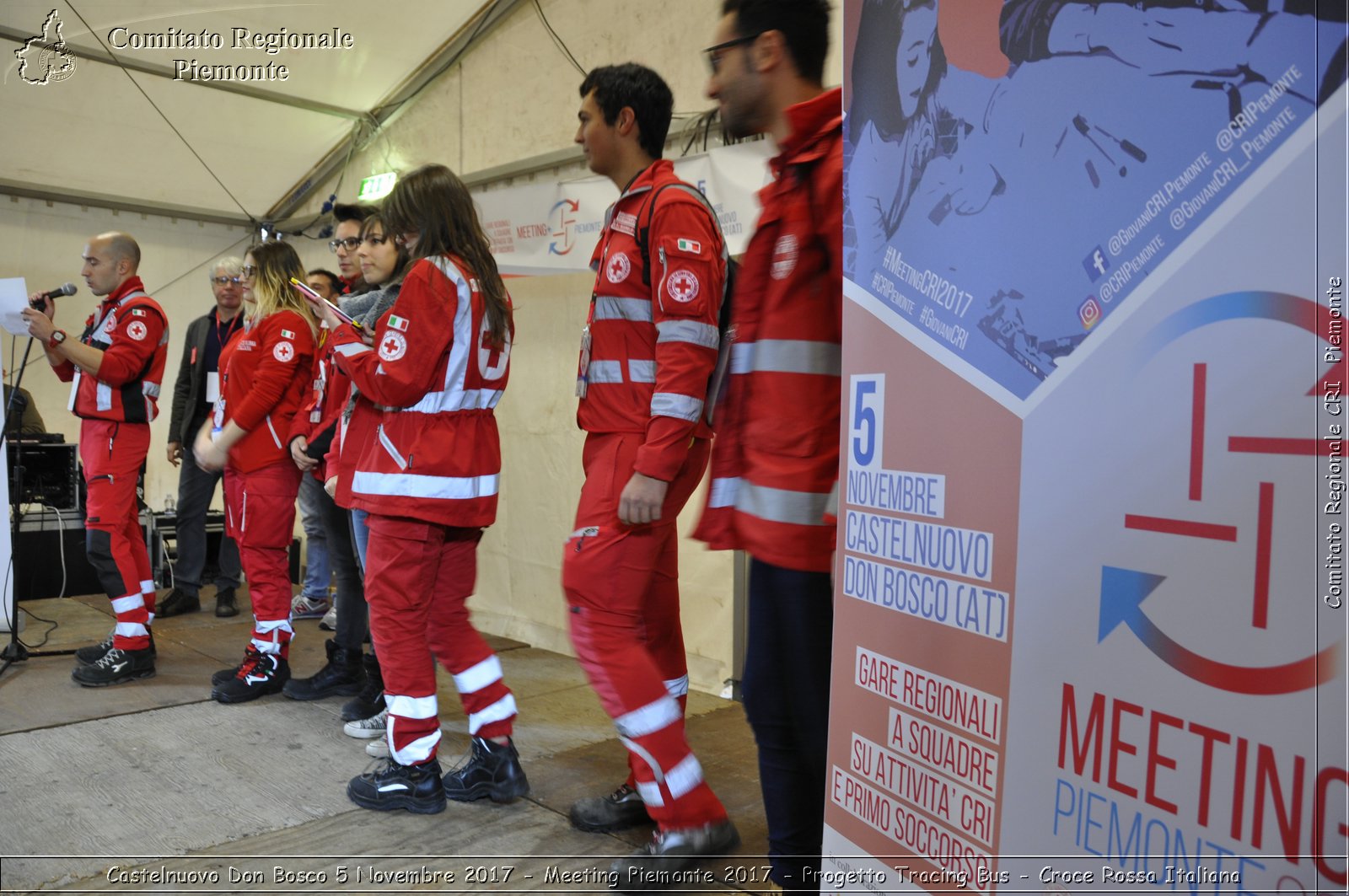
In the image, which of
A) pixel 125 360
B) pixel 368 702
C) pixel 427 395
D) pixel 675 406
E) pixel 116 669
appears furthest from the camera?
pixel 125 360

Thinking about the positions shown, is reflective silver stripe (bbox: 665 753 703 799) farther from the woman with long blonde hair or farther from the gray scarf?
the woman with long blonde hair

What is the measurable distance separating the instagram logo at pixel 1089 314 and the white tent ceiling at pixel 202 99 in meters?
5.16

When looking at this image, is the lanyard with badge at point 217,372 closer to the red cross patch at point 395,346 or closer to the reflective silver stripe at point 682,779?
the red cross patch at point 395,346

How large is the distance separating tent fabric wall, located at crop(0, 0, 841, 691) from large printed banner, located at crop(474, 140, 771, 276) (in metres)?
0.14

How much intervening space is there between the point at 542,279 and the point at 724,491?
3.69 metres

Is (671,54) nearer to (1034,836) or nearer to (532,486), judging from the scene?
(532,486)

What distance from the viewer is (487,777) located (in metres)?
2.90

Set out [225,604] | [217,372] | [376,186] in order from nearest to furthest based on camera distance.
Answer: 1. [217,372]
2. [225,604]
3. [376,186]

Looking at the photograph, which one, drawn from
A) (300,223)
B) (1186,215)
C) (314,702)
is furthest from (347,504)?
(300,223)

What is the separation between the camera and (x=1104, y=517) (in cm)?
122

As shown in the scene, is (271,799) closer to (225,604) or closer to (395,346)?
(395,346)

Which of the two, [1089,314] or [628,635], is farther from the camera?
[628,635]

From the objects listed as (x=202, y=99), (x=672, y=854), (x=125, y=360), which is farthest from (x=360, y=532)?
(x=202, y=99)

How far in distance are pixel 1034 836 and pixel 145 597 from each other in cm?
451
